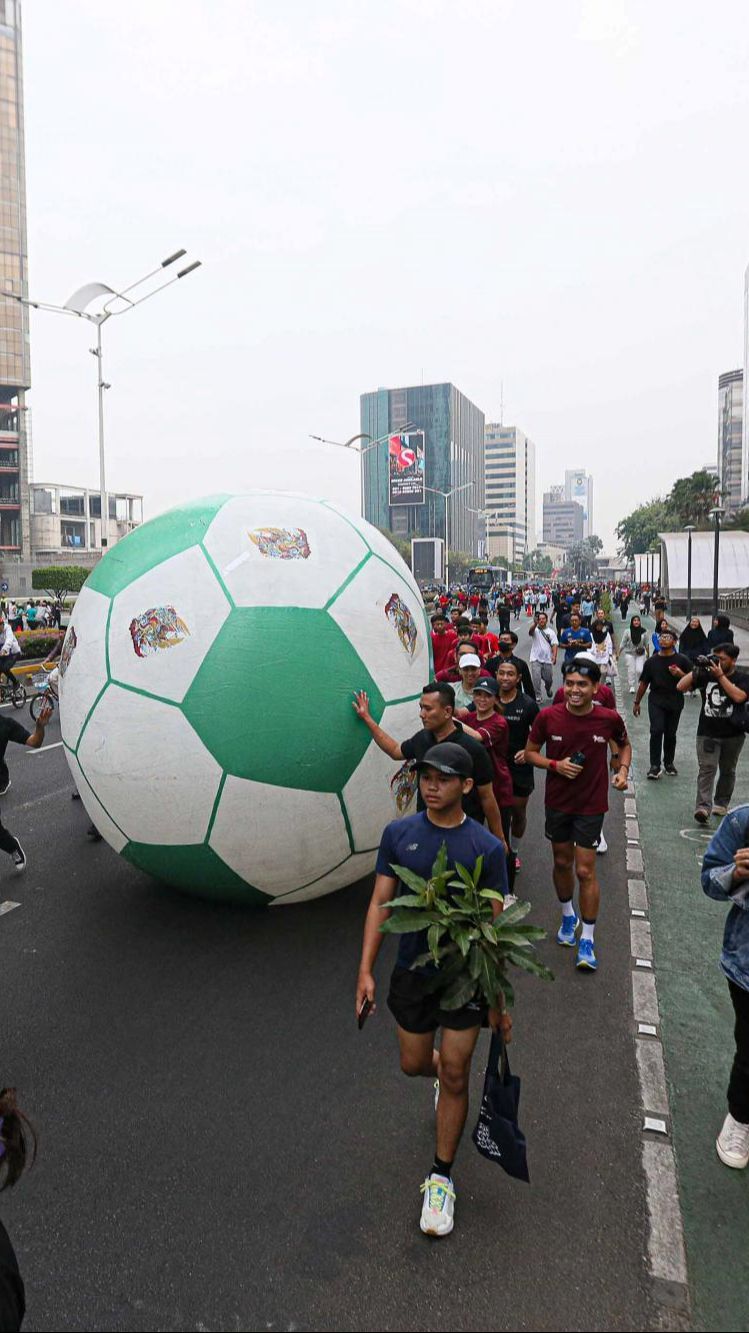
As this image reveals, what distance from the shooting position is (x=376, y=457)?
163625 mm

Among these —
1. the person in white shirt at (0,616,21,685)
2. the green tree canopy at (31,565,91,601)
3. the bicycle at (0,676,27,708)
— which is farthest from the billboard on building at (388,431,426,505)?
the person in white shirt at (0,616,21,685)

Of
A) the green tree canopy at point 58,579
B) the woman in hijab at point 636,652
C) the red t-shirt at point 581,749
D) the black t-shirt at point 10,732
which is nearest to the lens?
the red t-shirt at point 581,749

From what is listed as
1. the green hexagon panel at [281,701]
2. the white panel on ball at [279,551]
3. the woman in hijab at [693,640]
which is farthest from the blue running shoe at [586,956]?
the woman in hijab at [693,640]

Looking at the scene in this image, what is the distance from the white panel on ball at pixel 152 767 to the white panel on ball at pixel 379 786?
2.66 feet

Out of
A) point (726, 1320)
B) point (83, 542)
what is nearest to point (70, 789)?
point (726, 1320)

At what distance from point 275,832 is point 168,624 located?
1302mm

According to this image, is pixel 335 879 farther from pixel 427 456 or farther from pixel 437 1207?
pixel 427 456

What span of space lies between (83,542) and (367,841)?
334ft

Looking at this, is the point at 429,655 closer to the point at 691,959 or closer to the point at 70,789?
the point at 691,959

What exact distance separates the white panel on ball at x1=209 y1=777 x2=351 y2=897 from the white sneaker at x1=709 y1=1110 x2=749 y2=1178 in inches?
90.8

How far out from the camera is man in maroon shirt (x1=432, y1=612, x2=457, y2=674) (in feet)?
30.7

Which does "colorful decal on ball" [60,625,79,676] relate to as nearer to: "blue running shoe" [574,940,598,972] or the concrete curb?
"blue running shoe" [574,940,598,972]

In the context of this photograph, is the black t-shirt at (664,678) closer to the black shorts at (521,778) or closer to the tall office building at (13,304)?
the black shorts at (521,778)

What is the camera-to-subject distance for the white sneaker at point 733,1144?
122 inches
